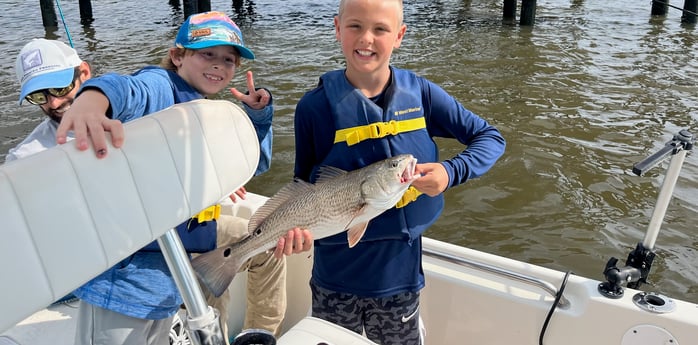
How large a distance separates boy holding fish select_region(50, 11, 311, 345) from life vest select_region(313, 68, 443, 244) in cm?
46

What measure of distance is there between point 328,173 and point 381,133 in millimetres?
349

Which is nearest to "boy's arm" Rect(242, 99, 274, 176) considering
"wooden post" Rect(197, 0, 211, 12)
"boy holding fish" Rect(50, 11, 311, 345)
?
"boy holding fish" Rect(50, 11, 311, 345)

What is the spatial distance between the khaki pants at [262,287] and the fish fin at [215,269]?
1065 mm

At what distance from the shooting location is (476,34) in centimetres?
1568

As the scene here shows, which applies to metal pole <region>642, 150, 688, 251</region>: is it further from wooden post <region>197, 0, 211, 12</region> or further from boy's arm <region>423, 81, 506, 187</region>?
wooden post <region>197, 0, 211, 12</region>

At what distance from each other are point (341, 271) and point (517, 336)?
117 centimetres

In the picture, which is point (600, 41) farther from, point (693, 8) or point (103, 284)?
point (103, 284)

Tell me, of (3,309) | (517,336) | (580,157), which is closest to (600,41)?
(580,157)

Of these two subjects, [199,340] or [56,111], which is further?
[56,111]

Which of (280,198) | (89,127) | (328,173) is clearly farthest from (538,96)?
(89,127)

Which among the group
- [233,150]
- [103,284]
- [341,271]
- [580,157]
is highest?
[233,150]

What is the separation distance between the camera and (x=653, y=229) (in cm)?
276

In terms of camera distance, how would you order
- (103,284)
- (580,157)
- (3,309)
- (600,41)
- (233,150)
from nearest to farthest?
(3,309), (233,150), (103,284), (580,157), (600,41)

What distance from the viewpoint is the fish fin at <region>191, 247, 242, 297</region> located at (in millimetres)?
2131
